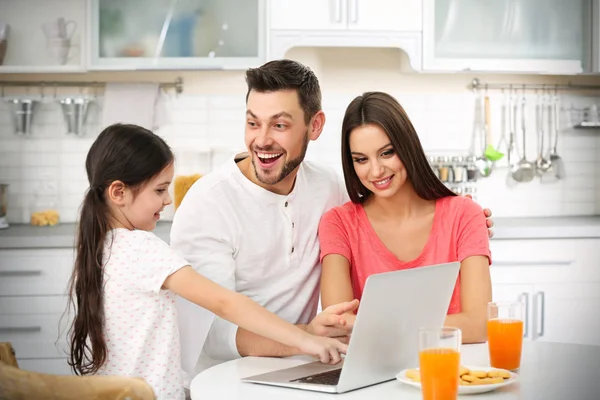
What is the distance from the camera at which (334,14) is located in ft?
12.8

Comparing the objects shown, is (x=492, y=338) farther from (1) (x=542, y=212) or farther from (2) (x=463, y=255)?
(1) (x=542, y=212)

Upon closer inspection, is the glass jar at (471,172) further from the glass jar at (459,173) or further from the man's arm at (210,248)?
the man's arm at (210,248)

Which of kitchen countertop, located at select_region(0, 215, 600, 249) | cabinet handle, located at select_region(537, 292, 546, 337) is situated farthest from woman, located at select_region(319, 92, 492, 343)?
cabinet handle, located at select_region(537, 292, 546, 337)

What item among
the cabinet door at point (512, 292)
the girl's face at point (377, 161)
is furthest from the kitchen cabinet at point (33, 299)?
the girl's face at point (377, 161)

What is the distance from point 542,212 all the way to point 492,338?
2.89 metres

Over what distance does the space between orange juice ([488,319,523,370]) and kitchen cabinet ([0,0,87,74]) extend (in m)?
2.83

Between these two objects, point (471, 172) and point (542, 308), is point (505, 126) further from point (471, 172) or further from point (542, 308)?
point (542, 308)

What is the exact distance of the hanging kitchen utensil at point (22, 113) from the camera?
412 cm

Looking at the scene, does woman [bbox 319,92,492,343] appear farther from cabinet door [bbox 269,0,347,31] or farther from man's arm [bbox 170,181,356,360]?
cabinet door [bbox 269,0,347,31]

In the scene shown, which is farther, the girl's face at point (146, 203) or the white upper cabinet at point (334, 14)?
the white upper cabinet at point (334, 14)

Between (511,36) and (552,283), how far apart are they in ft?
3.82

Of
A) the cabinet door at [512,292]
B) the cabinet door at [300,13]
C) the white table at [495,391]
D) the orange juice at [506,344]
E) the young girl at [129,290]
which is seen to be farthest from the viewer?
the cabinet door at [300,13]

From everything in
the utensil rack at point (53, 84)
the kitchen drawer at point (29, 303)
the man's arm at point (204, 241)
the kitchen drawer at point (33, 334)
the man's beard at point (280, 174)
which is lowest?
the kitchen drawer at point (33, 334)

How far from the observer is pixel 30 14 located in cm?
402
